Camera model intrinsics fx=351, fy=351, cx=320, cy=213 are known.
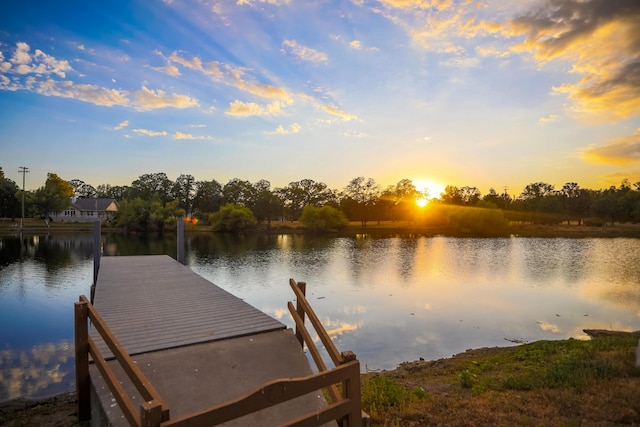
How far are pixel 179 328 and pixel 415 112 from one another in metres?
28.2

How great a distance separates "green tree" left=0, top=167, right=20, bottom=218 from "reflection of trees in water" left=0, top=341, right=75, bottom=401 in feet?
271

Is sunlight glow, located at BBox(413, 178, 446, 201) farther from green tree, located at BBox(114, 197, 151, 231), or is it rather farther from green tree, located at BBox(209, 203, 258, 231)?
green tree, located at BBox(114, 197, 151, 231)

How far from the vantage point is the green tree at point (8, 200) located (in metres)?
72.5

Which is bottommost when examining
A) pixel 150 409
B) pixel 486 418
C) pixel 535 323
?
pixel 535 323

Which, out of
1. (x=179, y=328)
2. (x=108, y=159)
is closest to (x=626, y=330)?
(x=179, y=328)

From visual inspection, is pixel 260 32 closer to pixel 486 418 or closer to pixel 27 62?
pixel 27 62

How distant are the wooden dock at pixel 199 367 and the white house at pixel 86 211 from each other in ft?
297

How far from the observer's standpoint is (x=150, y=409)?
2.32 metres

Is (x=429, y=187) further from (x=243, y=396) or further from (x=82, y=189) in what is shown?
(x=82, y=189)

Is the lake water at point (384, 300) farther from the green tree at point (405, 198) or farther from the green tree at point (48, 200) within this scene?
the green tree at point (405, 198)

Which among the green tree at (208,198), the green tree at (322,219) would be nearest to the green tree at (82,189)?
A: the green tree at (208,198)

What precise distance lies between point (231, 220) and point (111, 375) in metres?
75.8

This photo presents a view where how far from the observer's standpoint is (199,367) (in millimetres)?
4688

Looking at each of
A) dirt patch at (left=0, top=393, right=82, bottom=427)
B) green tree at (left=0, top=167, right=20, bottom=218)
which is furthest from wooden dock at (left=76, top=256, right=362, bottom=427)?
green tree at (left=0, top=167, right=20, bottom=218)
